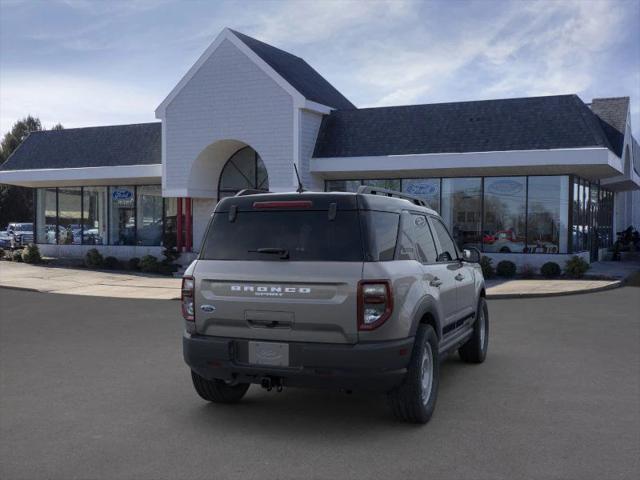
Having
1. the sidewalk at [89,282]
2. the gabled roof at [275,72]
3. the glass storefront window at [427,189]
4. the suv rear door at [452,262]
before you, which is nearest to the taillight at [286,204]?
the suv rear door at [452,262]

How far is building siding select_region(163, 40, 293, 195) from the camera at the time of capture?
893 inches

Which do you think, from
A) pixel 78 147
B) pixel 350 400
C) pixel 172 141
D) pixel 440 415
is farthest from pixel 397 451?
pixel 78 147

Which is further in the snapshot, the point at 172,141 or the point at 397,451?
the point at 172,141

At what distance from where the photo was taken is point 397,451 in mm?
5258

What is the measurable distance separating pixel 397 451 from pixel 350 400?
62.9 inches

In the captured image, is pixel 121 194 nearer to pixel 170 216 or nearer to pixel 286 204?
pixel 170 216

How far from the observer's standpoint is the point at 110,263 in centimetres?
2620

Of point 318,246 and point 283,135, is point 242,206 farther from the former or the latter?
point 283,135

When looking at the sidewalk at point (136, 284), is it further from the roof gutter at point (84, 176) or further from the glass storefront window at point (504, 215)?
the roof gutter at point (84, 176)

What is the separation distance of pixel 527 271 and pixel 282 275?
17.2m

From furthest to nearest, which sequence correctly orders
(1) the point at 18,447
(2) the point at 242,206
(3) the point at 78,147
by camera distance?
1. (3) the point at 78,147
2. (2) the point at 242,206
3. (1) the point at 18,447

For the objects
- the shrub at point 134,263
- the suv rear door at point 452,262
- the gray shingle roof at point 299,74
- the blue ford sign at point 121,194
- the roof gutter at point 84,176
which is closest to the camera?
the suv rear door at point 452,262

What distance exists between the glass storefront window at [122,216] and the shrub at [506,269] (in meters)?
15.1

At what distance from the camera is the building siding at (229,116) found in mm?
22672
